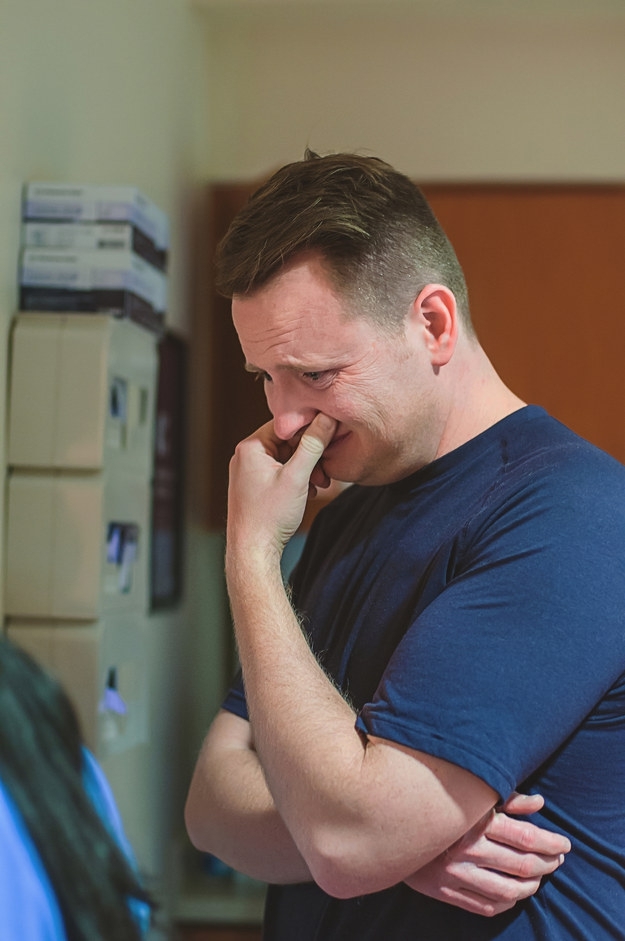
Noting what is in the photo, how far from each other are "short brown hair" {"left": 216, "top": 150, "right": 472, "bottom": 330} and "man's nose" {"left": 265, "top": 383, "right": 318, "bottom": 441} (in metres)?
0.13

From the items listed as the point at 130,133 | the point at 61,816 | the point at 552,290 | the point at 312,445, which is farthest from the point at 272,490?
the point at 552,290

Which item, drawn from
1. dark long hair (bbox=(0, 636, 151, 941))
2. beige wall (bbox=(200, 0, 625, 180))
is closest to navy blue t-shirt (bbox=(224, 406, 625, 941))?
dark long hair (bbox=(0, 636, 151, 941))

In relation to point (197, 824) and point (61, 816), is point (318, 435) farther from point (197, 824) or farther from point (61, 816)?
point (61, 816)

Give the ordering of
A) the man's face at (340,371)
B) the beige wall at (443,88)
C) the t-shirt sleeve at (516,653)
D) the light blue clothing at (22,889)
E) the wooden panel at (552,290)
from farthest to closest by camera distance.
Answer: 1. the beige wall at (443,88)
2. the wooden panel at (552,290)
3. the man's face at (340,371)
4. the t-shirt sleeve at (516,653)
5. the light blue clothing at (22,889)

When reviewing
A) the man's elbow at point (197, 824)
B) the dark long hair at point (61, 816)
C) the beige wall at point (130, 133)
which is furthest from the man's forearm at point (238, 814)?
the beige wall at point (130, 133)

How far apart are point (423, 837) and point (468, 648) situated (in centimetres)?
17

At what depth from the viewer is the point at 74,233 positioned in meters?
1.96

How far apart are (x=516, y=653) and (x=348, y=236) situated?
495 mm

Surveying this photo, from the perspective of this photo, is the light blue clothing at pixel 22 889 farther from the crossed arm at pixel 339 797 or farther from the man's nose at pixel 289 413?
the man's nose at pixel 289 413

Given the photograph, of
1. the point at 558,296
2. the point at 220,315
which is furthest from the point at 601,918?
the point at 220,315

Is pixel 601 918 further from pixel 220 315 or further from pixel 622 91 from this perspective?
pixel 622 91

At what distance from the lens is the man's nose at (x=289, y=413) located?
4.24 feet

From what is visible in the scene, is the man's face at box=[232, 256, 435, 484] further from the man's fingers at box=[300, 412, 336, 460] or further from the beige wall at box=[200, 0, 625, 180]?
the beige wall at box=[200, 0, 625, 180]

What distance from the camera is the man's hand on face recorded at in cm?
124
